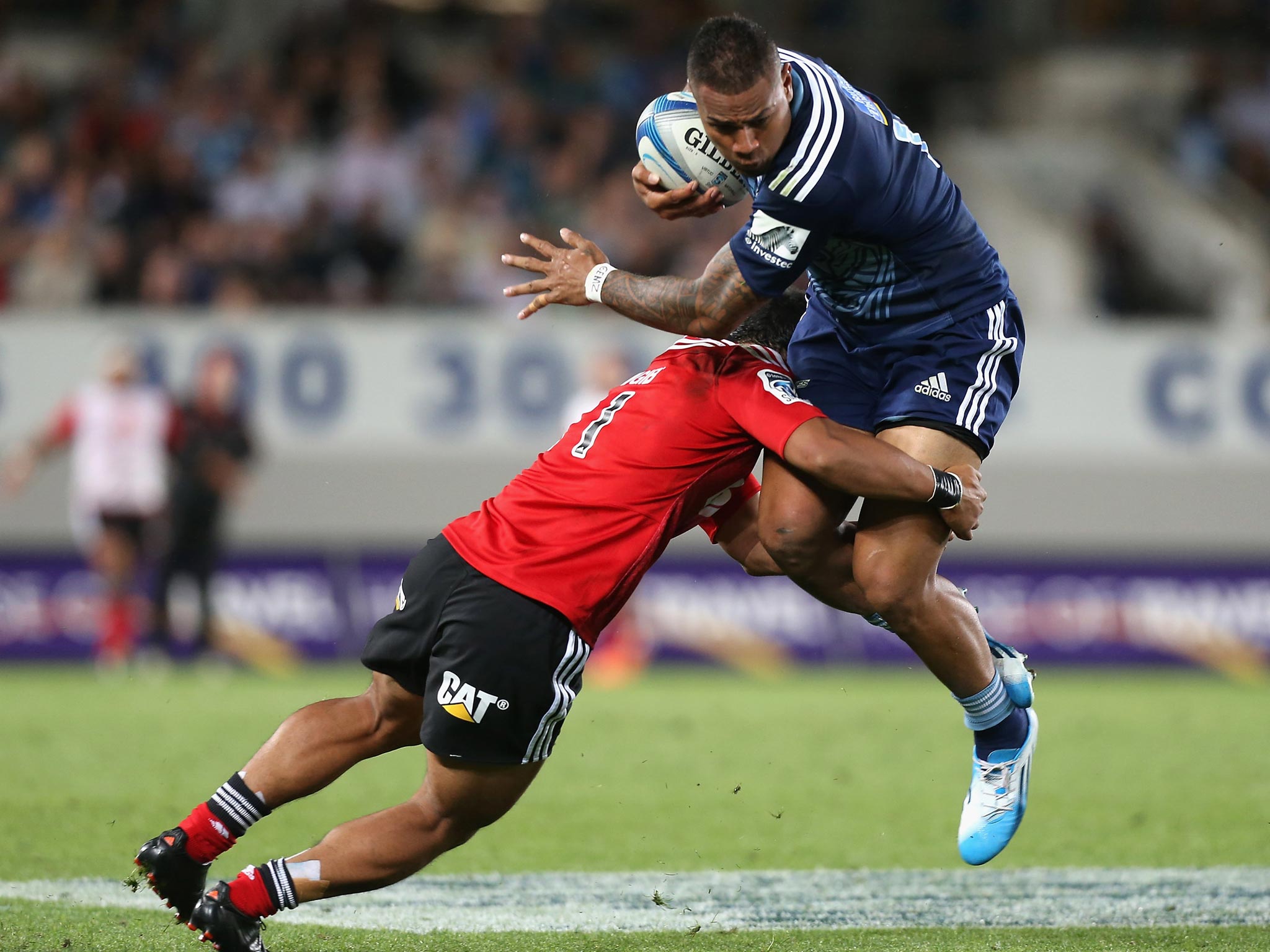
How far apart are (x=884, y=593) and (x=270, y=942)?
2196 millimetres

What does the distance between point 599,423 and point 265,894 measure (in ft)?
5.18

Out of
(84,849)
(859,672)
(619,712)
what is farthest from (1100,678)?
(84,849)

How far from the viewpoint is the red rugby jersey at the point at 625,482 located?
4434mm

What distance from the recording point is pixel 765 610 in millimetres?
13344

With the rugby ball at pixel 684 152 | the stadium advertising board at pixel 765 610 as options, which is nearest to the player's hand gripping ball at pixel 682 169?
the rugby ball at pixel 684 152

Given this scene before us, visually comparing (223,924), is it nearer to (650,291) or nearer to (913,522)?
(650,291)

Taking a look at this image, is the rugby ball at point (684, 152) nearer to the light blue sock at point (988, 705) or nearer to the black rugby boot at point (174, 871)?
the light blue sock at point (988, 705)

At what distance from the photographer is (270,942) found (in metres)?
4.79

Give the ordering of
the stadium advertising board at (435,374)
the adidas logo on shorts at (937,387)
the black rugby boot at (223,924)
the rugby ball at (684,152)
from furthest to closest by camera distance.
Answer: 1. the stadium advertising board at (435,374)
2. the adidas logo on shorts at (937,387)
3. the rugby ball at (684,152)
4. the black rugby boot at (223,924)

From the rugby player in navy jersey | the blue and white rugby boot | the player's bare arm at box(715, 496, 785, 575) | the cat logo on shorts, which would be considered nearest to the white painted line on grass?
the blue and white rugby boot

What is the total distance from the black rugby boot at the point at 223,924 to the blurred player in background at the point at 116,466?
8762mm

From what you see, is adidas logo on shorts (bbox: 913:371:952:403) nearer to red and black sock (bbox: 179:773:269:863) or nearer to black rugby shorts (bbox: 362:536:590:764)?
black rugby shorts (bbox: 362:536:590:764)

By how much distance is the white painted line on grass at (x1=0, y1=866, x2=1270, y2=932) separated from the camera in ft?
16.7

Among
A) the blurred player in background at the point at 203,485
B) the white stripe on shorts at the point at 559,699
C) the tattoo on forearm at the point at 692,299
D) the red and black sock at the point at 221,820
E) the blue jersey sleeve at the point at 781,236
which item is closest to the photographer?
the white stripe on shorts at the point at 559,699
